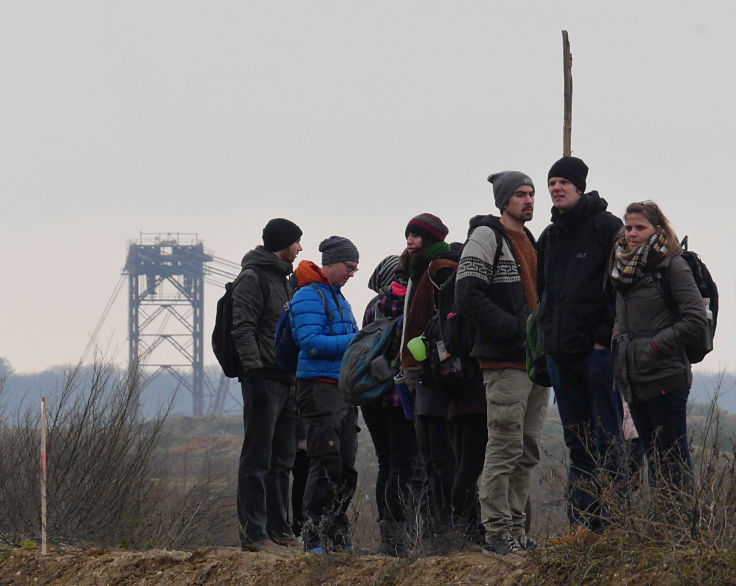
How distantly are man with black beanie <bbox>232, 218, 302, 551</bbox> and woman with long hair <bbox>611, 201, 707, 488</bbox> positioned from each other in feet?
9.49

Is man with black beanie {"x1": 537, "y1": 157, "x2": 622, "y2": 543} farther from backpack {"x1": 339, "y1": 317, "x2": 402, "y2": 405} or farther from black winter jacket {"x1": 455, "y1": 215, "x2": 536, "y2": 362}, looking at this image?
backpack {"x1": 339, "y1": 317, "x2": 402, "y2": 405}

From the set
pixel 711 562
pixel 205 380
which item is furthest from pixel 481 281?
pixel 205 380

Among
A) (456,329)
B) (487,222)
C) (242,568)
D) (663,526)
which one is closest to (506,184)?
(487,222)

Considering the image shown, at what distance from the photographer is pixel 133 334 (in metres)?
92.8

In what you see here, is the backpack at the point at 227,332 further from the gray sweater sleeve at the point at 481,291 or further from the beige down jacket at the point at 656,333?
the beige down jacket at the point at 656,333

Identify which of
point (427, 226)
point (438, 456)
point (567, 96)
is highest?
point (567, 96)

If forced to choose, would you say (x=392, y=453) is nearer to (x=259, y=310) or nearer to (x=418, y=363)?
(x=418, y=363)

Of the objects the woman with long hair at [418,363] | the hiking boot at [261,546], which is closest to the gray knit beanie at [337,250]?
the woman with long hair at [418,363]

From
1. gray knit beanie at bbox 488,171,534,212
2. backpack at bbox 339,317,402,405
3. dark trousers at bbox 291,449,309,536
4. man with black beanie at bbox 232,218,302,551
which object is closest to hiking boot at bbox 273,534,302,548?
man with black beanie at bbox 232,218,302,551

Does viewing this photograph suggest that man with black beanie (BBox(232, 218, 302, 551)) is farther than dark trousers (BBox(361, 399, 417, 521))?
Yes

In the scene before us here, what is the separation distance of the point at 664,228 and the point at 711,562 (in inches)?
64.4

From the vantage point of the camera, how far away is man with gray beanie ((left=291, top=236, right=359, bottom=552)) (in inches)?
314

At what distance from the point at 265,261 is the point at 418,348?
1838 millimetres

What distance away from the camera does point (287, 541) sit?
885 cm
